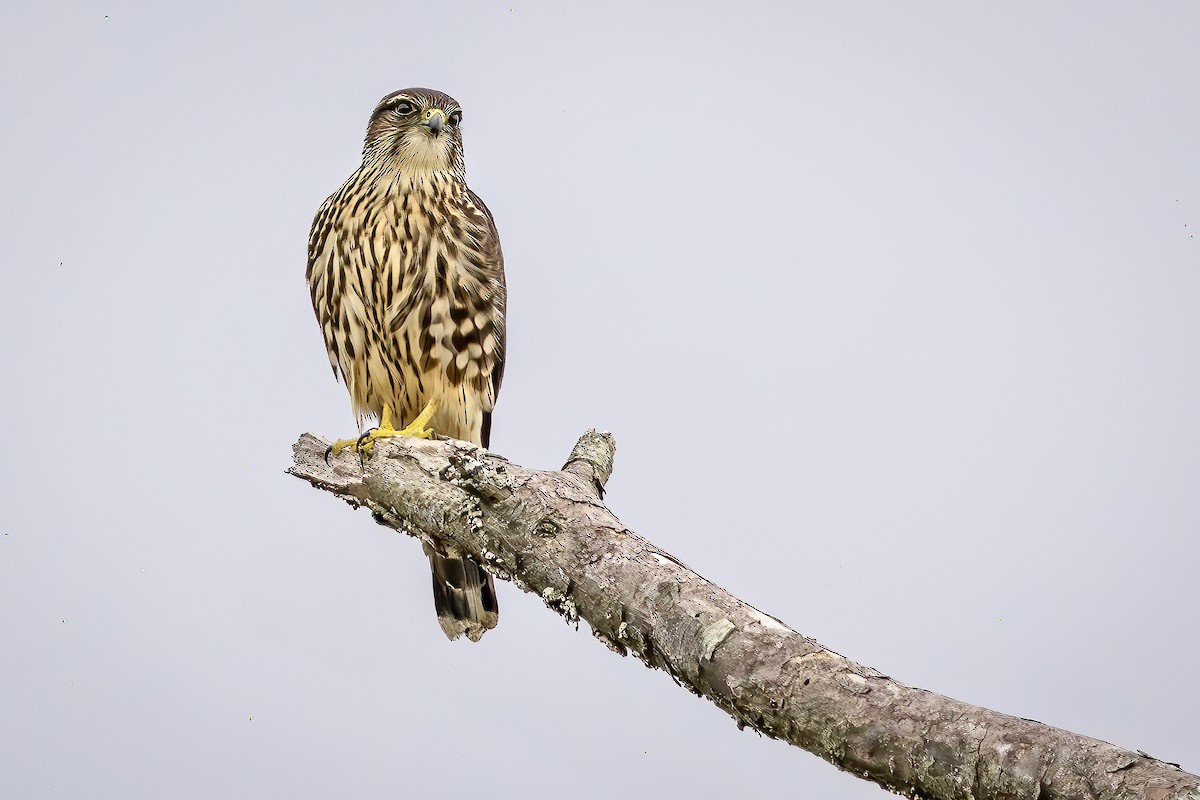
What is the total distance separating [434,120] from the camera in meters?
3.48

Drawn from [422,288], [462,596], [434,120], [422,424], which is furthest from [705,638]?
[434,120]

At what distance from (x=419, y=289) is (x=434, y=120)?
542 mm

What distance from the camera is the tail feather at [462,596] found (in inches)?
130

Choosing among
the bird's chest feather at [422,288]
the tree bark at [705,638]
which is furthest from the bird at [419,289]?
the tree bark at [705,638]

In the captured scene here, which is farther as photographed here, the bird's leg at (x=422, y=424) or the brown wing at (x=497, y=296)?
the brown wing at (x=497, y=296)

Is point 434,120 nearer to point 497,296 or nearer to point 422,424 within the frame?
point 497,296

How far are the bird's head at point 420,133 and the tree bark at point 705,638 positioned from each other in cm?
102

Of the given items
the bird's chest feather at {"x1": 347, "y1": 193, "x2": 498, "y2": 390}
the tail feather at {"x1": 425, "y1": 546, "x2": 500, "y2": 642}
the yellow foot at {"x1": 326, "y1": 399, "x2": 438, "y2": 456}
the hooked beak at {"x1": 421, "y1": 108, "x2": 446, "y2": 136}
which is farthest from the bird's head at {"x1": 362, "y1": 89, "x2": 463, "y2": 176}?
the tail feather at {"x1": 425, "y1": 546, "x2": 500, "y2": 642}

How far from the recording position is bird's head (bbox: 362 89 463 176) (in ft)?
11.5

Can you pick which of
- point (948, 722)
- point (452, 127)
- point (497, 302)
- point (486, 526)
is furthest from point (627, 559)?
point (452, 127)

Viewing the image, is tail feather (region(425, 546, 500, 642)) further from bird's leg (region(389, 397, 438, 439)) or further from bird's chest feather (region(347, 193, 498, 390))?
bird's chest feather (region(347, 193, 498, 390))

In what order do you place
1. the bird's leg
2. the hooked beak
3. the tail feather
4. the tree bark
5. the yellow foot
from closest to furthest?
the tree bark → the yellow foot → the bird's leg → the tail feather → the hooked beak

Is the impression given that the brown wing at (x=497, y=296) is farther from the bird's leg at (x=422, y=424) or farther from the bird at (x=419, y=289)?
the bird's leg at (x=422, y=424)

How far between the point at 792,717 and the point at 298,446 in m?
1.73
